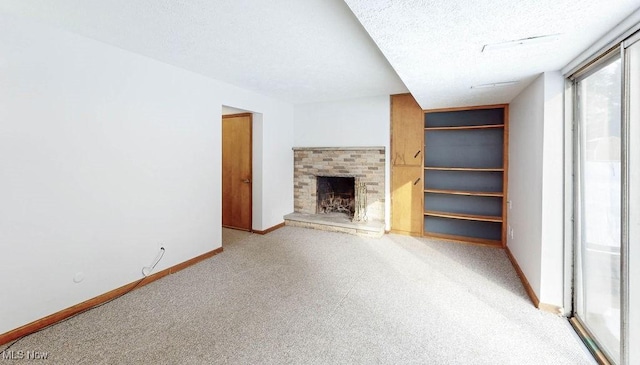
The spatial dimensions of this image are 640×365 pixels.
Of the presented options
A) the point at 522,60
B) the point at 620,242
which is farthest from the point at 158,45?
the point at 620,242

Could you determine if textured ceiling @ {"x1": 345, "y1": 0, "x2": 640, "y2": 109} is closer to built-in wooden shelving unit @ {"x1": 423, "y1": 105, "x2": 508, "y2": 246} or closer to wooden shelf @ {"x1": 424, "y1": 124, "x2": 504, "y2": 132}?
wooden shelf @ {"x1": 424, "y1": 124, "x2": 504, "y2": 132}

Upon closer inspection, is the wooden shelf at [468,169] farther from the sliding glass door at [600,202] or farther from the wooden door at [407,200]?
the sliding glass door at [600,202]

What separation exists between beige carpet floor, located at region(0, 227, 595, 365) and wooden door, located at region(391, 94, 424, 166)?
1.75 m

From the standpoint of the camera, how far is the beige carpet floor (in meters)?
1.77

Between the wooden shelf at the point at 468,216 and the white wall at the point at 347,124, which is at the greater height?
the white wall at the point at 347,124

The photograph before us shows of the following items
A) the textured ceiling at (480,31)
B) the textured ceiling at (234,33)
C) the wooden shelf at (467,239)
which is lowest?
the wooden shelf at (467,239)

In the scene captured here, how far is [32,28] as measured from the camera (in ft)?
6.53

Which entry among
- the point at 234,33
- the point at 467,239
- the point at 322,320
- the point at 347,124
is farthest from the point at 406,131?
the point at 322,320

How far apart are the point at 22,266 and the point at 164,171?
1309mm

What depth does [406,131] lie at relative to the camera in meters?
4.45

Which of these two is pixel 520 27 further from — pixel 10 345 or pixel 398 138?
pixel 10 345

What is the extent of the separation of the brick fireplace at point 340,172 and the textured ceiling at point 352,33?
1622 mm

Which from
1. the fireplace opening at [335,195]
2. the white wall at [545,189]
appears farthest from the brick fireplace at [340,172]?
the white wall at [545,189]

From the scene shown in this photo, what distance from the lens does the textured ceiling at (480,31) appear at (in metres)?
1.38
